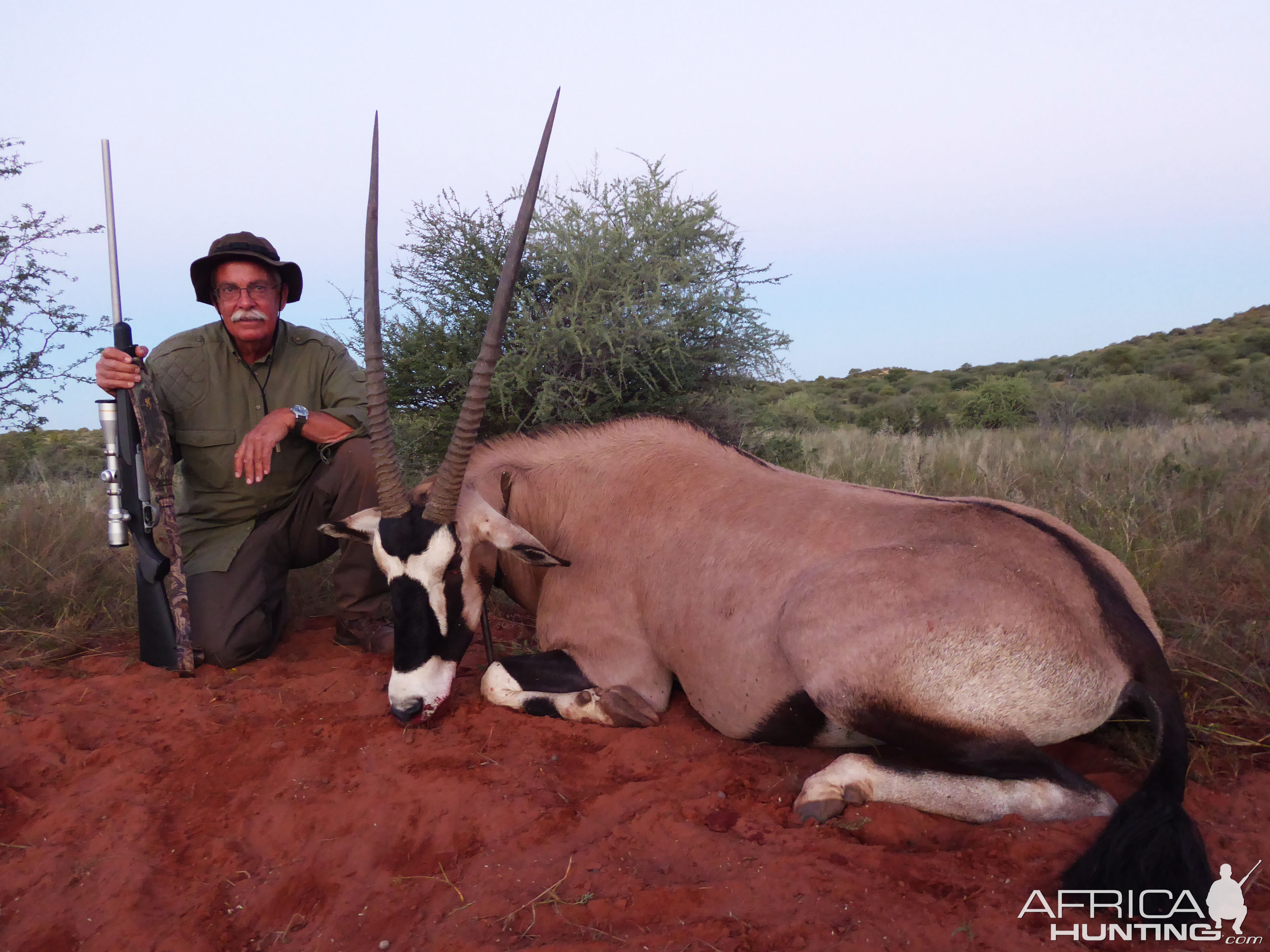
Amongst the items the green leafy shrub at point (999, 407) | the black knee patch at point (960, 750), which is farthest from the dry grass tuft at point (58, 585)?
the green leafy shrub at point (999, 407)

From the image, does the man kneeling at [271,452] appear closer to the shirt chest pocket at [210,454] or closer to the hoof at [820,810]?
the shirt chest pocket at [210,454]

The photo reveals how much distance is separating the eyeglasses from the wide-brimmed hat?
123 mm

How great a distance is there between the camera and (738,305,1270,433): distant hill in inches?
560

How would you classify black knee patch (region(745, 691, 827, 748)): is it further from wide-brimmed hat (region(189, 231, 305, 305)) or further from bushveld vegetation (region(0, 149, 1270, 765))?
wide-brimmed hat (region(189, 231, 305, 305))

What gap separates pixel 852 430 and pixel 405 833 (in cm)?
1340

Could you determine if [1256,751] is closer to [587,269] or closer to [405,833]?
[405,833]

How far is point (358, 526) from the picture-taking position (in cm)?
387

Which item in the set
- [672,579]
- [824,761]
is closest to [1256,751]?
[824,761]

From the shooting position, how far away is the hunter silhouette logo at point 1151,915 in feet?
6.82

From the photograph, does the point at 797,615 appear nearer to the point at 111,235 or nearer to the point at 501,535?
the point at 501,535

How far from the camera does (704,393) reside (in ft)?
22.3

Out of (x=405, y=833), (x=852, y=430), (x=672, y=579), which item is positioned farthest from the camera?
(x=852, y=430)

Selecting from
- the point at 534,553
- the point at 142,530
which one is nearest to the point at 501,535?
the point at 534,553

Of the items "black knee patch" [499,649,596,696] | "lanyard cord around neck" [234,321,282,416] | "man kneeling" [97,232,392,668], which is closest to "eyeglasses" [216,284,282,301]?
"man kneeling" [97,232,392,668]
